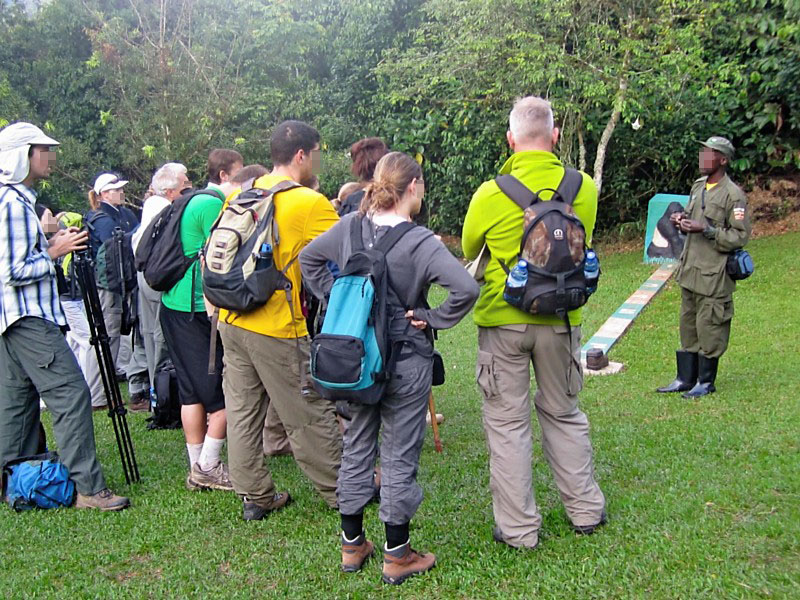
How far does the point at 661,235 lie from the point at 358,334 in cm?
1114

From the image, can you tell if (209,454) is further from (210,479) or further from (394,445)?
(394,445)

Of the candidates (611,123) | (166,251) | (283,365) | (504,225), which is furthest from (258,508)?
(611,123)

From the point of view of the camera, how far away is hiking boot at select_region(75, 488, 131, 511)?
4.57 m

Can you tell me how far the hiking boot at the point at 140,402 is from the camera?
714 cm

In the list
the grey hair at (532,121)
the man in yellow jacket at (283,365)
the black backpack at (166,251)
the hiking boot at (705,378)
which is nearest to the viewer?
the grey hair at (532,121)

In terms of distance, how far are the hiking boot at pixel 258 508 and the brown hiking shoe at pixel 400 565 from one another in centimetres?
A: 107

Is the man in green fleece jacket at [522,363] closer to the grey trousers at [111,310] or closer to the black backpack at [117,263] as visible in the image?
the black backpack at [117,263]

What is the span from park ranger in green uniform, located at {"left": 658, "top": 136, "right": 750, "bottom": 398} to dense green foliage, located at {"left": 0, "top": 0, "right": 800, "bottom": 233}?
19.5ft

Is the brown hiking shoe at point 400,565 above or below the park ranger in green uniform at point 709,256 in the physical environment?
below

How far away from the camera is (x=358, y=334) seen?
3.33m

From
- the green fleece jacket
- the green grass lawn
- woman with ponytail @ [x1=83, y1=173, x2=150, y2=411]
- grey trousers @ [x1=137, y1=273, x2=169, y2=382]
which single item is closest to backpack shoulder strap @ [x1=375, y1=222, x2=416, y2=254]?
the green fleece jacket

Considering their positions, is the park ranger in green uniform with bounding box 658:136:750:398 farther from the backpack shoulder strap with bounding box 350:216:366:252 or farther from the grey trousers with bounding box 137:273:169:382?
the grey trousers with bounding box 137:273:169:382

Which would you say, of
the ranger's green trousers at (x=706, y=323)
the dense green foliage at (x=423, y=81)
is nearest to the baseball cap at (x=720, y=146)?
the ranger's green trousers at (x=706, y=323)

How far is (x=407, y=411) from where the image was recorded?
3.50 metres
